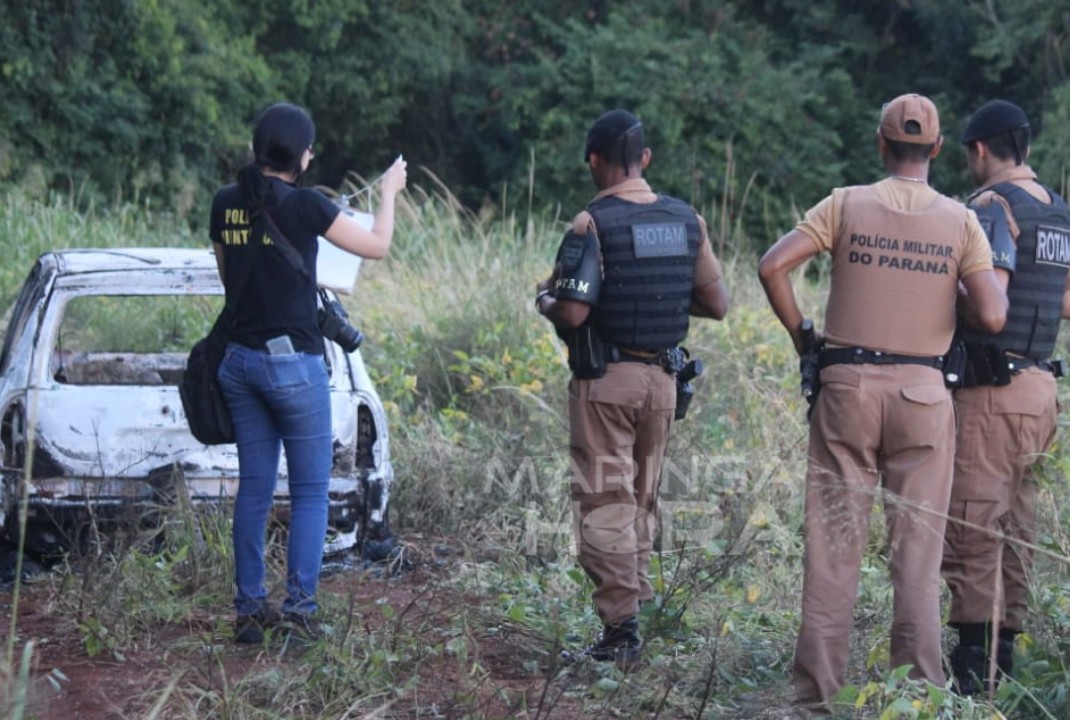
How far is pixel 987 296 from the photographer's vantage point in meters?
4.26

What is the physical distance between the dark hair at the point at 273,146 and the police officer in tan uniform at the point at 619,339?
893 mm

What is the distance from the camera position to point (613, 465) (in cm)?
495

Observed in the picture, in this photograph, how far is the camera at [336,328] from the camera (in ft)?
16.6

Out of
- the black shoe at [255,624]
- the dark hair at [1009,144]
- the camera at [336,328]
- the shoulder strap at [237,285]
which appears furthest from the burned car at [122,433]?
the dark hair at [1009,144]

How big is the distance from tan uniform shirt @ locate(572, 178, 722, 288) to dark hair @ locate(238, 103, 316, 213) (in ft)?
2.89

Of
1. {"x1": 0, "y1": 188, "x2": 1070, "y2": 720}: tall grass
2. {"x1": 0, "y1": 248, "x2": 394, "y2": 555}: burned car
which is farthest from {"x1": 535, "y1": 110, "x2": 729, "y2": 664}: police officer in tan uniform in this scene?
{"x1": 0, "y1": 248, "x2": 394, "y2": 555}: burned car

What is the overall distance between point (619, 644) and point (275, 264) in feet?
5.27

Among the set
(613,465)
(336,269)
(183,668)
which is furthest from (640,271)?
(183,668)

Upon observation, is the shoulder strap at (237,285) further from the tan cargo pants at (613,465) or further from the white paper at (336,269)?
Result: the tan cargo pants at (613,465)

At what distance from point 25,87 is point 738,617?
1213 cm

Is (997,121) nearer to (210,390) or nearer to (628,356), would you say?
(628,356)

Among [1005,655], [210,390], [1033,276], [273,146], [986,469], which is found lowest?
[1005,655]

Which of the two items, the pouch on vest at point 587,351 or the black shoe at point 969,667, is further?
the pouch on vest at point 587,351

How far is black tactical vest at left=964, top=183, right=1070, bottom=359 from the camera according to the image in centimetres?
468
